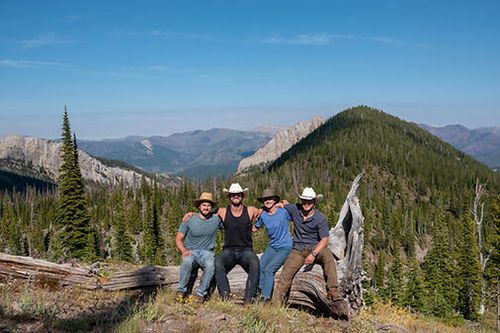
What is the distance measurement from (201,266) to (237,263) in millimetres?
965

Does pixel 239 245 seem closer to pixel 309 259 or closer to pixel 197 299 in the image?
pixel 197 299

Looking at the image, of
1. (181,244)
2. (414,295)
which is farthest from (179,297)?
A: (414,295)

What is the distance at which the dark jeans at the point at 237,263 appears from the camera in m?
10.4

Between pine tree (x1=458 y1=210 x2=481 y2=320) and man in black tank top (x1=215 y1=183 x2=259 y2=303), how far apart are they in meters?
46.2

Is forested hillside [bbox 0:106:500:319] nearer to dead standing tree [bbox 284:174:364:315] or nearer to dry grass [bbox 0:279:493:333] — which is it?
dead standing tree [bbox 284:174:364:315]

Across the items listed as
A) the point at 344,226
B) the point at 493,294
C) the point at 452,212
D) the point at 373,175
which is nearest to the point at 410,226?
the point at 452,212

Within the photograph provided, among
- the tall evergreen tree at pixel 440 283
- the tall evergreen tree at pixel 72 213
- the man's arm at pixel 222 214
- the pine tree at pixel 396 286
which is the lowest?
the pine tree at pixel 396 286

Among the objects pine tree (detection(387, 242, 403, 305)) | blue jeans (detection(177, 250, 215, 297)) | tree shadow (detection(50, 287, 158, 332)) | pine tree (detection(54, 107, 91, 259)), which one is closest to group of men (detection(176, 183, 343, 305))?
blue jeans (detection(177, 250, 215, 297))

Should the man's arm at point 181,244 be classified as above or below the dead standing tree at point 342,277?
above

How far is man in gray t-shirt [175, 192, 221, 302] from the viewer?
10438mm

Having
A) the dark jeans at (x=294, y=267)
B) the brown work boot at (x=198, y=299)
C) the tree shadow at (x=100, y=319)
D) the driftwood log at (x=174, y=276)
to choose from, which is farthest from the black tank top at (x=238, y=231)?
the tree shadow at (x=100, y=319)

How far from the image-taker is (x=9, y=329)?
269 inches

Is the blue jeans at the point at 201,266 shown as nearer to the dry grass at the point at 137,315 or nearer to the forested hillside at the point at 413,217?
the dry grass at the point at 137,315

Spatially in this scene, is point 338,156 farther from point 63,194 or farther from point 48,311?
point 48,311
